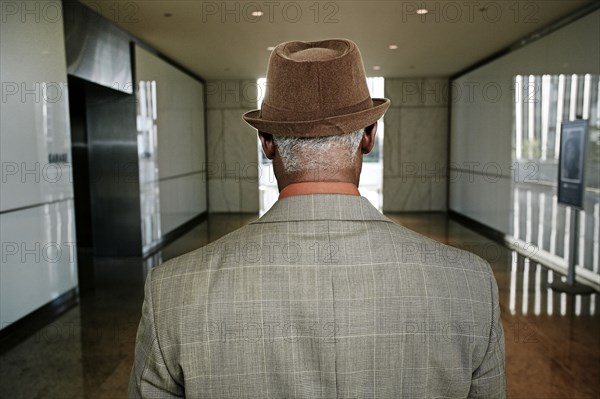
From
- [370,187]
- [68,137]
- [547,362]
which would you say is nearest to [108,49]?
[68,137]

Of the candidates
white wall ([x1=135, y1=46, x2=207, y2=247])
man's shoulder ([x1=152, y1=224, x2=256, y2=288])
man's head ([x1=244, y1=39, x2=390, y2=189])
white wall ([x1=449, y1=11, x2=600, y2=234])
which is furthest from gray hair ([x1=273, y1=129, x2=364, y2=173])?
white wall ([x1=135, y1=46, x2=207, y2=247])

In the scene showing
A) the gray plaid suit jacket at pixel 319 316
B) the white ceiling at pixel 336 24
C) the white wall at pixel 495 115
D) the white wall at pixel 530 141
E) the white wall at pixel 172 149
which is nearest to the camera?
the gray plaid suit jacket at pixel 319 316

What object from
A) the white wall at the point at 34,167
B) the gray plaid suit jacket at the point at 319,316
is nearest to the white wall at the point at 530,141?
the white wall at the point at 34,167

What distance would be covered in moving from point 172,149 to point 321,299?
28.9ft

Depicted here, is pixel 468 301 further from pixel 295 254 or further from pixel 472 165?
pixel 472 165

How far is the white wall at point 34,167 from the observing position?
4363 millimetres

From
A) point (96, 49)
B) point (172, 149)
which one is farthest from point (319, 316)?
point (172, 149)

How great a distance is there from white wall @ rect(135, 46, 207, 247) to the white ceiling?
0.48 m

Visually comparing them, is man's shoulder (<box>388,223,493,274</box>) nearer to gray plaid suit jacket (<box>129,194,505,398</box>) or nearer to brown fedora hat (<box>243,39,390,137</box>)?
gray plaid suit jacket (<box>129,194,505,398</box>)

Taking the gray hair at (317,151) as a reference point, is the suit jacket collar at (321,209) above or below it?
below

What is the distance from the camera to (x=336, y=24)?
7027 mm

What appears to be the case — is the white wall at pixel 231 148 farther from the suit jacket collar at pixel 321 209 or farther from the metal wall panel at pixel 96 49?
the suit jacket collar at pixel 321 209

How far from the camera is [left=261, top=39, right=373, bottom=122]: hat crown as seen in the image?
106 centimetres

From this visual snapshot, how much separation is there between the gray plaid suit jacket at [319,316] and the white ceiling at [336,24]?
5.42m
